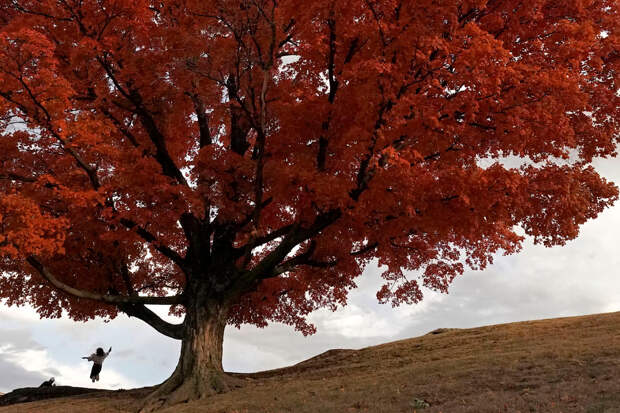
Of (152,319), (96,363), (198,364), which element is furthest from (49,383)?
(198,364)

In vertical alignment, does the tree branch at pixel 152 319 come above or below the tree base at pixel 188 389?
above

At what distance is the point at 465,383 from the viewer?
12898 mm

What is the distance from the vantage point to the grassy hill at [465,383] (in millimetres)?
11023

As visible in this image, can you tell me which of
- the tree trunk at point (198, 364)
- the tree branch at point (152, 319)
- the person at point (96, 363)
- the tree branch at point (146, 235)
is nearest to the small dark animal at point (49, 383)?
the person at point (96, 363)

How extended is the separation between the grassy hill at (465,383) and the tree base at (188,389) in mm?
680

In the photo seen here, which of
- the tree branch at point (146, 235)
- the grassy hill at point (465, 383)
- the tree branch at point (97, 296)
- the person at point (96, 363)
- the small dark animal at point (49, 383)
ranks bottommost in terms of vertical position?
the grassy hill at point (465, 383)

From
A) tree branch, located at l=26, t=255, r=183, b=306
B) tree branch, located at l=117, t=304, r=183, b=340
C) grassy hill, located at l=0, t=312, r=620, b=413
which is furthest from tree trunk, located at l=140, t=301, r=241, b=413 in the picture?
tree branch, located at l=117, t=304, r=183, b=340

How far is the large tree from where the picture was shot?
1384 centimetres

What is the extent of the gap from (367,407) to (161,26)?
14.1 m

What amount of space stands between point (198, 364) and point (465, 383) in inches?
368

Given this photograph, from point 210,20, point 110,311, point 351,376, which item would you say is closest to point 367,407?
point 351,376

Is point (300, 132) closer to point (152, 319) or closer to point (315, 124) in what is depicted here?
point (315, 124)

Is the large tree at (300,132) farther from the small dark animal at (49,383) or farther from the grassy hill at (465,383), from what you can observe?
the small dark animal at (49,383)

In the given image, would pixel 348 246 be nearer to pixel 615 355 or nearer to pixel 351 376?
pixel 351 376
